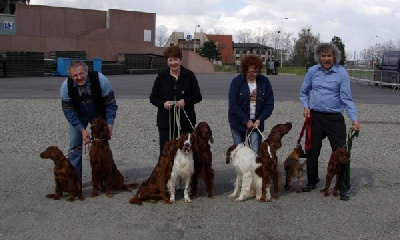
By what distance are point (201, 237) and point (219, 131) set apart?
6.90m

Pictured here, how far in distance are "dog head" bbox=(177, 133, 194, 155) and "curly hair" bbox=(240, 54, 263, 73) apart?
115 cm

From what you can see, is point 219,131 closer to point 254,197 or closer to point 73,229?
point 254,197

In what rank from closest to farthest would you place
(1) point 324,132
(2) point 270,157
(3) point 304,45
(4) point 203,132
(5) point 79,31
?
(4) point 203,132 < (2) point 270,157 < (1) point 324,132 < (5) point 79,31 < (3) point 304,45

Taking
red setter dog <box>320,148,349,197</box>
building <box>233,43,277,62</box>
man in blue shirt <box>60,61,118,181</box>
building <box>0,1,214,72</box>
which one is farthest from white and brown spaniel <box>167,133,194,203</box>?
building <box>233,43,277,62</box>

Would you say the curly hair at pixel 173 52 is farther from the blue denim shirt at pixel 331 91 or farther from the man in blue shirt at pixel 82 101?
the blue denim shirt at pixel 331 91

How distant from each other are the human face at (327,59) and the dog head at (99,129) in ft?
9.32

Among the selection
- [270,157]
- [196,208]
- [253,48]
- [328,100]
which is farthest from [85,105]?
[253,48]

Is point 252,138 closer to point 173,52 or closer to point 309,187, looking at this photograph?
point 309,187

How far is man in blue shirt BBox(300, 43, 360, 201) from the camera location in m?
6.49

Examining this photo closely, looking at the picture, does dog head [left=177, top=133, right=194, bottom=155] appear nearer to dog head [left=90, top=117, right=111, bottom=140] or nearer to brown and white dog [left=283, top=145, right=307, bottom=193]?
dog head [left=90, top=117, right=111, bottom=140]

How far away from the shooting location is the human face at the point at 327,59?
254 inches

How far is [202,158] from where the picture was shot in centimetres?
636

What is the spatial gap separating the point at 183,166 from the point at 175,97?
96 centimetres

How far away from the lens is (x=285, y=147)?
10203 millimetres
